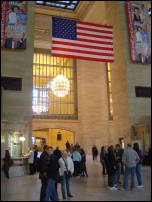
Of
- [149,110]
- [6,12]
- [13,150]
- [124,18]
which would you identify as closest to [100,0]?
[124,18]

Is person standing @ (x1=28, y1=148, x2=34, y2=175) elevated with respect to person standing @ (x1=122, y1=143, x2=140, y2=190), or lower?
lower

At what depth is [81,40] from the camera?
49.1ft

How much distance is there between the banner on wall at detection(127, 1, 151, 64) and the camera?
694 inches

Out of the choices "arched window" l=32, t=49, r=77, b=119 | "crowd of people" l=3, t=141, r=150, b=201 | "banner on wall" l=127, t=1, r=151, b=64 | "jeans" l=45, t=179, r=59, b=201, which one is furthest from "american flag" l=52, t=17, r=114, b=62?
"arched window" l=32, t=49, r=77, b=119

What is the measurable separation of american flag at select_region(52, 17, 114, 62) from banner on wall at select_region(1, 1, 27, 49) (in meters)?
2.33

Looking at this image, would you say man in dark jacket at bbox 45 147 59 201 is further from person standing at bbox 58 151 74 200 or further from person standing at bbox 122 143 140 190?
person standing at bbox 122 143 140 190

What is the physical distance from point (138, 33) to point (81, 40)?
17.8 feet

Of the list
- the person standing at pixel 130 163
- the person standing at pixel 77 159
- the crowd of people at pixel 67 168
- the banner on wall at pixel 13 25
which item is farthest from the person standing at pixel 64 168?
the banner on wall at pixel 13 25

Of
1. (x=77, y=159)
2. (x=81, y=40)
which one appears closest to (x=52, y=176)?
(x=77, y=159)

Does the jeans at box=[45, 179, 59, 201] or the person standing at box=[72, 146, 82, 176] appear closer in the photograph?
the jeans at box=[45, 179, 59, 201]

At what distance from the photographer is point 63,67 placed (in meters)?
30.4

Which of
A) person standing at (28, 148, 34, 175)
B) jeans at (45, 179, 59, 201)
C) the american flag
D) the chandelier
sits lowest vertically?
person standing at (28, 148, 34, 175)

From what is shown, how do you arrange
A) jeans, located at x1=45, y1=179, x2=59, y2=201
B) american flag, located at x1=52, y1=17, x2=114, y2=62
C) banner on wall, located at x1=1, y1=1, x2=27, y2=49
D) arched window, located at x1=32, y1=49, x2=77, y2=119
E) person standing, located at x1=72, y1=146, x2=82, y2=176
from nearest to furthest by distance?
jeans, located at x1=45, y1=179, x2=59, y2=201 < person standing, located at x1=72, y1=146, x2=82, y2=176 < american flag, located at x1=52, y1=17, x2=114, y2=62 < banner on wall, located at x1=1, y1=1, x2=27, y2=49 < arched window, located at x1=32, y1=49, x2=77, y2=119

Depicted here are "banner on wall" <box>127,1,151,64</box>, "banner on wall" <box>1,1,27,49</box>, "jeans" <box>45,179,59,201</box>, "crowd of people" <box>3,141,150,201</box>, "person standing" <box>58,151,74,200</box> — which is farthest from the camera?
"banner on wall" <box>127,1,151,64</box>
